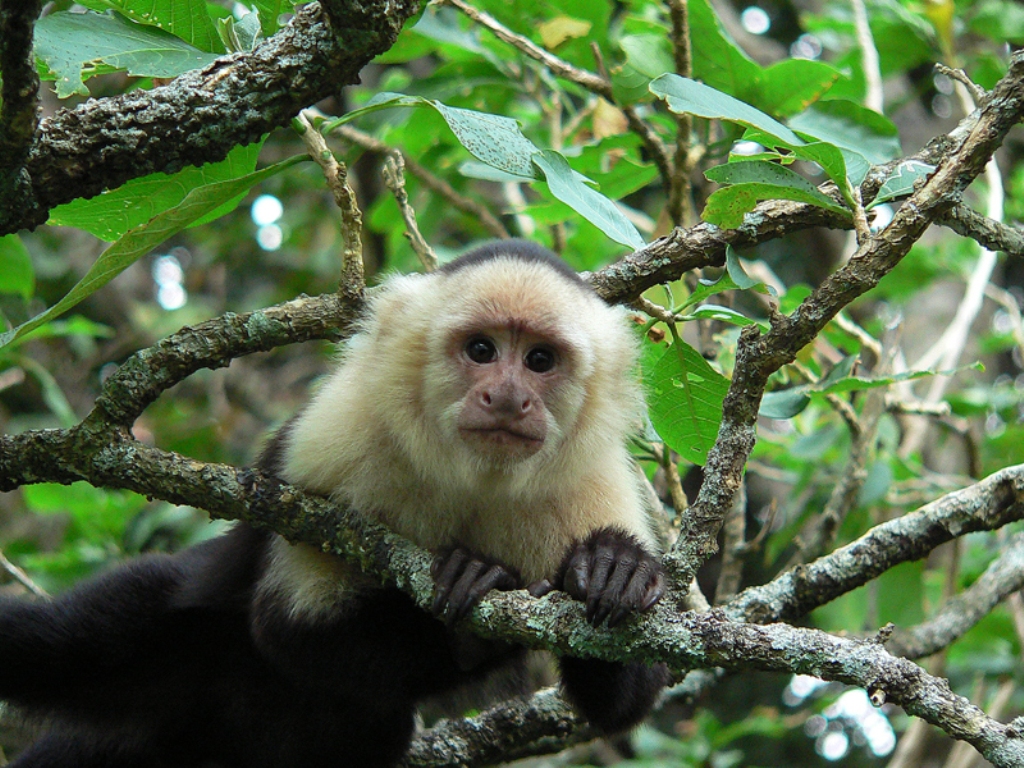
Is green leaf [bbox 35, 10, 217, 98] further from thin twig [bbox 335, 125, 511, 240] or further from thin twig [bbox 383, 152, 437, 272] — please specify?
thin twig [bbox 335, 125, 511, 240]

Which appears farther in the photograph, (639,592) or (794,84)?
(794,84)

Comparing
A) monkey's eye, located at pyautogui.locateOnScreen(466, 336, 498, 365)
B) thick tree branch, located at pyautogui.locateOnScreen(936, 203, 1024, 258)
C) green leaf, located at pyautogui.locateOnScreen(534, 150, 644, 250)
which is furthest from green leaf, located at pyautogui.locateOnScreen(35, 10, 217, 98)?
thick tree branch, located at pyautogui.locateOnScreen(936, 203, 1024, 258)

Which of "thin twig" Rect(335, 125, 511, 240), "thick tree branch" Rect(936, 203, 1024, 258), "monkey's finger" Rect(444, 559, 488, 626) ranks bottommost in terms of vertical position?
"monkey's finger" Rect(444, 559, 488, 626)

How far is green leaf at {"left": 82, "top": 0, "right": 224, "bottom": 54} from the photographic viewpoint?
2197mm

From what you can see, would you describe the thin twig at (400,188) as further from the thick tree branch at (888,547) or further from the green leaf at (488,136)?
the thick tree branch at (888,547)

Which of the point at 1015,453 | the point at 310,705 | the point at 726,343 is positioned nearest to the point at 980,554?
the point at 1015,453

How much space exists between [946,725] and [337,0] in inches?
63.2

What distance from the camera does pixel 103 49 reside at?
2092 mm

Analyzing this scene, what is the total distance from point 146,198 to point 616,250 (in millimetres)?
2802

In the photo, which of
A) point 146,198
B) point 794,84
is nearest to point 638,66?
point 794,84

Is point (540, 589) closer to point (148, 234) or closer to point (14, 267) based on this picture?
point (148, 234)

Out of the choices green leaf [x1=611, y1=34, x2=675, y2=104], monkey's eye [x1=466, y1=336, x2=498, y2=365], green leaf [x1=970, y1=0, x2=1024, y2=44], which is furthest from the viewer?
green leaf [x1=970, y1=0, x2=1024, y2=44]

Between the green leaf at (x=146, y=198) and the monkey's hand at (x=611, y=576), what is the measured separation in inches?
46.3

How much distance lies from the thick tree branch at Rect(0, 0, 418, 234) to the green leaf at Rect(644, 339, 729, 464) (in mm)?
1062
